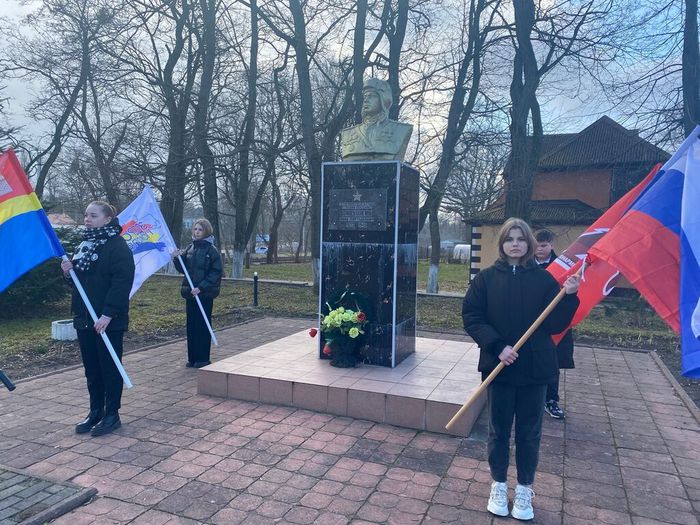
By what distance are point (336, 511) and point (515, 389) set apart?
1.32 meters

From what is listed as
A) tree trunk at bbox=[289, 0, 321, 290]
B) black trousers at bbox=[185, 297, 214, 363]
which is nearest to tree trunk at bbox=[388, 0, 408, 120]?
tree trunk at bbox=[289, 0, 321, 290]

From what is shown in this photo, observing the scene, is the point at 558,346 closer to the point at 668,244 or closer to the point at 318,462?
the point at 668,244

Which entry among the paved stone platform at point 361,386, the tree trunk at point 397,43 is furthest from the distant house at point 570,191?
the paved stone platform at point 361,386

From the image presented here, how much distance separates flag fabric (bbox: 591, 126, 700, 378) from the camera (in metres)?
2.89

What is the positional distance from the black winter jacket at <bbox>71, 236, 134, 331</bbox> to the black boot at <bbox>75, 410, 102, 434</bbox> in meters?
0.77

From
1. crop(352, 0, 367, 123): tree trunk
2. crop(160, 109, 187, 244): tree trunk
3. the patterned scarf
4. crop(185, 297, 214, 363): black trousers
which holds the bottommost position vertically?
crop(185, 297, 214, 363): black trousers

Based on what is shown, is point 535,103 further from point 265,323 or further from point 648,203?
point 648,203

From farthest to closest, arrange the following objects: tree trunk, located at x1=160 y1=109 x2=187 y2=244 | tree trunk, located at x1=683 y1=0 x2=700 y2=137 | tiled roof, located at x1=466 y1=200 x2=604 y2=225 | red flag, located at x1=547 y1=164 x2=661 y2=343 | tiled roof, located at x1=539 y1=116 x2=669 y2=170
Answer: tiled roof, located at x1=539 y1=116 x2=669 y2=170 < tiled roof, located at x1=466 y1=200 x2=604 y2=225 < tree trunk, located at x1=160 y1=109 x2=187 y2=244 < tree trunk, located at x1=683 y1=0 x2=700 y2=137 < red flag, located at x1=547 y1=164 x2=661 y2=343

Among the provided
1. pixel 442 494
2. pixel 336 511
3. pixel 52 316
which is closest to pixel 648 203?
pixel 442 494

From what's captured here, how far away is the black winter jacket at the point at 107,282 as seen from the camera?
166 inches

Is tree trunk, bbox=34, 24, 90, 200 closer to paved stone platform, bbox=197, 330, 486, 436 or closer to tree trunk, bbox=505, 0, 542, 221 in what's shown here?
tree trunk, bbox=505, 0, 542, 221

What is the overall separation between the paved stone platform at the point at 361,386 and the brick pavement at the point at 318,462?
0.13 metres

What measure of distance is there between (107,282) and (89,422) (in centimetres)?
120

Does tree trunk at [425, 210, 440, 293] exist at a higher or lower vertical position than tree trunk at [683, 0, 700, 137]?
lower
